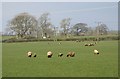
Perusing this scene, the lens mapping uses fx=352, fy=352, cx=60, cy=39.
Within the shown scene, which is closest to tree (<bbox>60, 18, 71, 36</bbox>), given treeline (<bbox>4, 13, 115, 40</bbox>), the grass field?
treeline (<bbox>4, 13, 115, 40</bbox>)

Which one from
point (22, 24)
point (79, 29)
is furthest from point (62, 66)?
point (79, 29)

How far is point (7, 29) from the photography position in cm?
11812

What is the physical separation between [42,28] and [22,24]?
44.5ft

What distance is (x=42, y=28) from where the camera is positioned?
410ft

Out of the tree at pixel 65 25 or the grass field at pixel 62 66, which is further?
the tree at pixel 65 25

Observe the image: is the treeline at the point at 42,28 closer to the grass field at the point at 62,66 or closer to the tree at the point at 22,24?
the tree at the point at 22,24

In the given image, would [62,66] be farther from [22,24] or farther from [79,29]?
[79,29]

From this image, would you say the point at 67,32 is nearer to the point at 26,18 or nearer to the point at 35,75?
the point at 26,18

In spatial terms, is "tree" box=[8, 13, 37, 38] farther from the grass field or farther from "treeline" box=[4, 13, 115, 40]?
the grass field

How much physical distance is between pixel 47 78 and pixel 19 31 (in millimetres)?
100410

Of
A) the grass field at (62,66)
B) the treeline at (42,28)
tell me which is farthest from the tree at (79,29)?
the grass field at (62,66)

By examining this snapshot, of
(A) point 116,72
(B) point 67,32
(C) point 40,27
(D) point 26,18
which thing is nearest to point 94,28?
(B) point 67,32

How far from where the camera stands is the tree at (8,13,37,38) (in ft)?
368

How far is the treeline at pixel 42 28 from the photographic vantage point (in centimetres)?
11306
